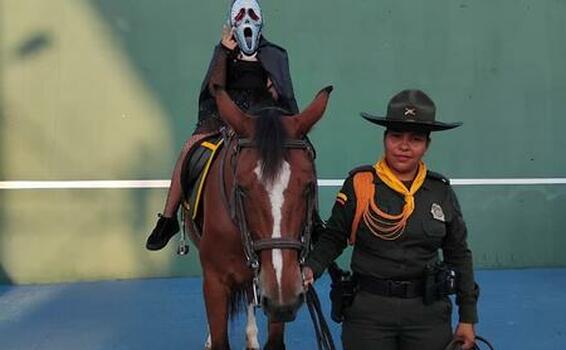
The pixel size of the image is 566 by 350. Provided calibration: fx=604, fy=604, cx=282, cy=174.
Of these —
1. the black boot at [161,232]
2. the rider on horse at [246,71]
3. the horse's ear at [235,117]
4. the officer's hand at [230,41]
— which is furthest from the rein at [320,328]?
the officer's hand at [230,41]

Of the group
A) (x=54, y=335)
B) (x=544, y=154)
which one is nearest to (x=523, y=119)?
(x=544, y=154)

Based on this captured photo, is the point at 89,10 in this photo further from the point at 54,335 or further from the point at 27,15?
the point at 54,335

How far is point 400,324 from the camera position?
2312mm

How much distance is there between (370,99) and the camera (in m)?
6.50

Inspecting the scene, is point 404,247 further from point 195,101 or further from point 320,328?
point 195,101

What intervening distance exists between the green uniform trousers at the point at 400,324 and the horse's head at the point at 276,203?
1.17 feet

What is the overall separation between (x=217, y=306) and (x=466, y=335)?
127 centimetres

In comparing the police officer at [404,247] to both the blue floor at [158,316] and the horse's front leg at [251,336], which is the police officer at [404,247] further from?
the blue floor at [158,316]

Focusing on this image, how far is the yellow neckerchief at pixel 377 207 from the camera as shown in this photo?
2326 millimetres

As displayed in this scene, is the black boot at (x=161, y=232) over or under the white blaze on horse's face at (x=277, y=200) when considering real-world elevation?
under

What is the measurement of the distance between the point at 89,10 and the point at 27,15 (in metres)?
0.59

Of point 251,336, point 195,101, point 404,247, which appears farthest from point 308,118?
point 195,101

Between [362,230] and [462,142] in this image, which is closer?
[362,230]

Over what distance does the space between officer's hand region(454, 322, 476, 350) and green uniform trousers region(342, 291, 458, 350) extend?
0.14 feet
